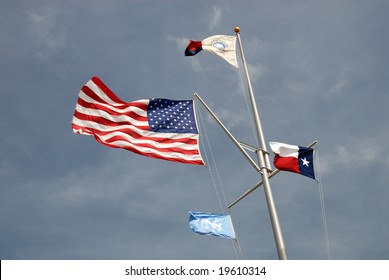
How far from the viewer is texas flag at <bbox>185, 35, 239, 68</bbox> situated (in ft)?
63.3

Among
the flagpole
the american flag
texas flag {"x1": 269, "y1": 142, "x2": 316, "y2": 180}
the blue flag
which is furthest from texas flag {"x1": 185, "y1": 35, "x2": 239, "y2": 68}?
the blue flag

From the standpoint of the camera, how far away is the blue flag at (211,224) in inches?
576

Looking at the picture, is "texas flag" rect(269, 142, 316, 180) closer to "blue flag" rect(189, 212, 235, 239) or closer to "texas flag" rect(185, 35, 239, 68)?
"blue flag" rect(189, 212, 235, 239)

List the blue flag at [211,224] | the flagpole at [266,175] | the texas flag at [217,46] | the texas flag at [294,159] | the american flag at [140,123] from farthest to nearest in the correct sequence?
the texas flag at [217,46]
the american flag at [140,123]
the texas flag at [294,159]
the blue flag at [211,224]
the flagpole at [266,175]

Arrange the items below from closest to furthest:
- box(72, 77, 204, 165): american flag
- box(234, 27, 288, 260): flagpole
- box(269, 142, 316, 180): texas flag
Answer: box(234, 27, 288, 260): flagpole → box(269, 142, 316, 180): texas flag → box(72, 77, 204, 165): american flag

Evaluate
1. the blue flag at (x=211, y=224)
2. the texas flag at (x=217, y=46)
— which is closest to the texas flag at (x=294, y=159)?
the blue flag at (x=211, y=224)

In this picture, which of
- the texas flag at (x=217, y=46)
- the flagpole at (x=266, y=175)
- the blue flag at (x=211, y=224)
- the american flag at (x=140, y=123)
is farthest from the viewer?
the texas flag at (x=217, y=46)

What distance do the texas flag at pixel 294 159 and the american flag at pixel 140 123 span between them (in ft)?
9.52

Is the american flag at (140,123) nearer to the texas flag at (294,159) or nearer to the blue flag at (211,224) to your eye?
the blue flag at (211,224)

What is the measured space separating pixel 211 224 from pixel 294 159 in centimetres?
371

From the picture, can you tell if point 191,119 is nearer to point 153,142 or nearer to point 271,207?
point 153,142

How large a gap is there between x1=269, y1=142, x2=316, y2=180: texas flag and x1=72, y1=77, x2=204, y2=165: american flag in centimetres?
290

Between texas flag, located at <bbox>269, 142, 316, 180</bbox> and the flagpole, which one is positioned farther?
texas flag, located at <bbox>269, 142, 316, 180</bbox>
